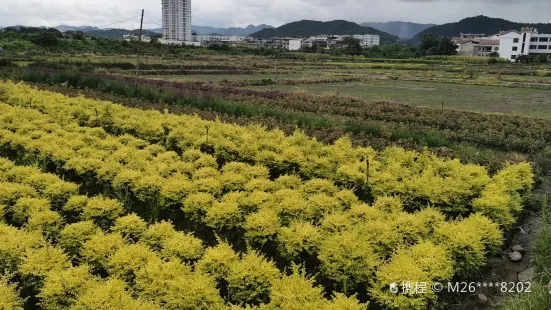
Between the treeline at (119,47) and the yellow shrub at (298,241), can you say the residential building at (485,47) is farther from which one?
the yellow shrub at (298,241)

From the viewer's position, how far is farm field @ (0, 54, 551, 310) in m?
5.17

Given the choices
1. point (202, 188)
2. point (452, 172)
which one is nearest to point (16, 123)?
point (202, 188)

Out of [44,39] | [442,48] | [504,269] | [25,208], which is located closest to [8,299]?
[25,208]

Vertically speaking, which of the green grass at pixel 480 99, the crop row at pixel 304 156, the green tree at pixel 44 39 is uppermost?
the green tree at pixel 44 39

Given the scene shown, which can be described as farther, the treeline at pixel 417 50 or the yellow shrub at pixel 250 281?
the treeline at pixel 417 50

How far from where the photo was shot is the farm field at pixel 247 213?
517 cm

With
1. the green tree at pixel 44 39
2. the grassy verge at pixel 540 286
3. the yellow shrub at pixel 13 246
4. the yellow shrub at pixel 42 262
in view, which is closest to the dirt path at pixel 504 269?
the grassy verge at pixel 540 286

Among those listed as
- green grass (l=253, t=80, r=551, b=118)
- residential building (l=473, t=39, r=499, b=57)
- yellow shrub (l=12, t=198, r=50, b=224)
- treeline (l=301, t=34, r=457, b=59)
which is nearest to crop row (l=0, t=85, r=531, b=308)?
yellow shrub (l=12, t=198, r=50, b=224)

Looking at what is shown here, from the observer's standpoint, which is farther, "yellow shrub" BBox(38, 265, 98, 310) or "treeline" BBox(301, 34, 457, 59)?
"treeline" BBox(301, 34, 457, 59)

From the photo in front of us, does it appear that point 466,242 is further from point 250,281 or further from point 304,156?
point 304,156

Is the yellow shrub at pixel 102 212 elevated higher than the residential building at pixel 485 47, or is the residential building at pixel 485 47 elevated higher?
the residential building at pixel 485 47

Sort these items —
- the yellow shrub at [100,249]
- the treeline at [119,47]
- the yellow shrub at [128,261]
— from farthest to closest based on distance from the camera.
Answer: the treeline at [119,47] → the yellow shrub at [100,249] → the yellow shrub at [128,261]

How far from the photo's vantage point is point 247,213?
289 inches

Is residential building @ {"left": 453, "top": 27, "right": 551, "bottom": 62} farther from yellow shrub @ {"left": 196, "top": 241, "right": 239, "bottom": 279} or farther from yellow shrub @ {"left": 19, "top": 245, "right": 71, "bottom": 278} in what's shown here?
yellow shrub @ {"left": 19, "top": 245, "right": 71, "bottom": 278}
